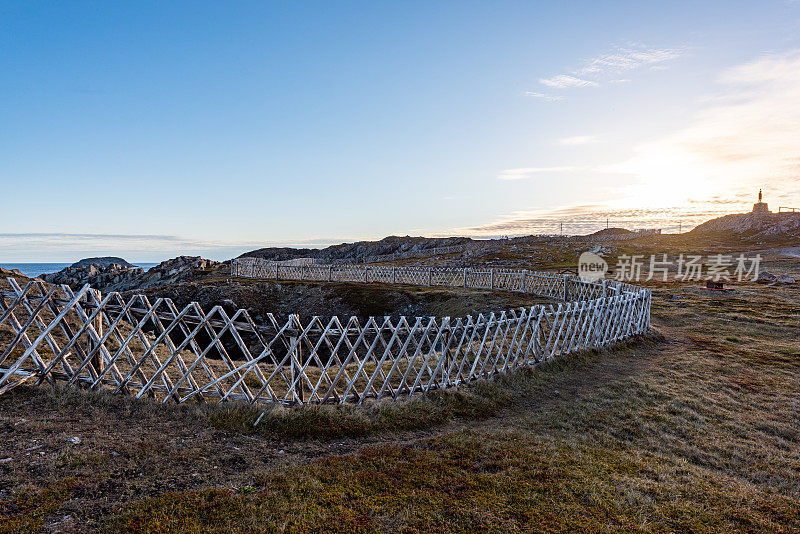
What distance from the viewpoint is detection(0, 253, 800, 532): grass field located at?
16.1 ft

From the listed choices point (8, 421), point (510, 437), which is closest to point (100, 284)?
point (8, 421)

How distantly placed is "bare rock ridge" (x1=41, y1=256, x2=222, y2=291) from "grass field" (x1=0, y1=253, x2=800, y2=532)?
1985 inches

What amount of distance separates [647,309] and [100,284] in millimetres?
71761

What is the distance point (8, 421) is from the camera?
22.5 feet

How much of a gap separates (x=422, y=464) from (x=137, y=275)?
6875cm

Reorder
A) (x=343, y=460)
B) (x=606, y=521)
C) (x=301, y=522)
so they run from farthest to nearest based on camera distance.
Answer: (x=343, y=460), (x=606, y=521), (x=301, y=522)

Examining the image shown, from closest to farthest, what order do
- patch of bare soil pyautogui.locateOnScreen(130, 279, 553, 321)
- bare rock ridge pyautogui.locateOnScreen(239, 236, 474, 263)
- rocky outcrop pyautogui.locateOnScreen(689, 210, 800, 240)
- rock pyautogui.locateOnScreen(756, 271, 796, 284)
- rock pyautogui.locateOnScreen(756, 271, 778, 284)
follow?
patch of bare soil pyautogui.locateOnScreen(130, 279, 553, 321)
rock pyautogui.locateOnScreen(756, 271, 796, 284)
rock pyautogui.locateOnScreen(756, 271, 778, 284)
rocky outcrop pyautogui.locateOnScreen(689, 210, 800, 240)
bare rock ridge pyautogui.locateOnScreen(239, 236, 474, 263)

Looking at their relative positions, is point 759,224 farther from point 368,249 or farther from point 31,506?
point 31,506

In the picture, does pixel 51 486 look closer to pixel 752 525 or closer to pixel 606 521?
pixel 606 521

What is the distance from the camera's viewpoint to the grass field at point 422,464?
4.90m

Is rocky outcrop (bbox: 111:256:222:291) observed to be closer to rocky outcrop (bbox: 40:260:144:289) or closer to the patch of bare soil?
rocky outcrop (bbox: 40:260:144:289)

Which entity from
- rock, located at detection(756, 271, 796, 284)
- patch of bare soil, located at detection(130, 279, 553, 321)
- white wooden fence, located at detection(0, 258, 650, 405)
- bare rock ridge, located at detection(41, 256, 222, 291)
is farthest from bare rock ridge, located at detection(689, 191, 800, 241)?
white wooden fence, located at detection(0, 258, 650, 405)

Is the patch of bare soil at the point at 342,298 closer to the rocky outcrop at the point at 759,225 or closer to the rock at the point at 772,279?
the rock at the point at 772,279

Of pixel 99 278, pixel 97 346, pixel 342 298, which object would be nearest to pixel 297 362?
pixel 97 346
